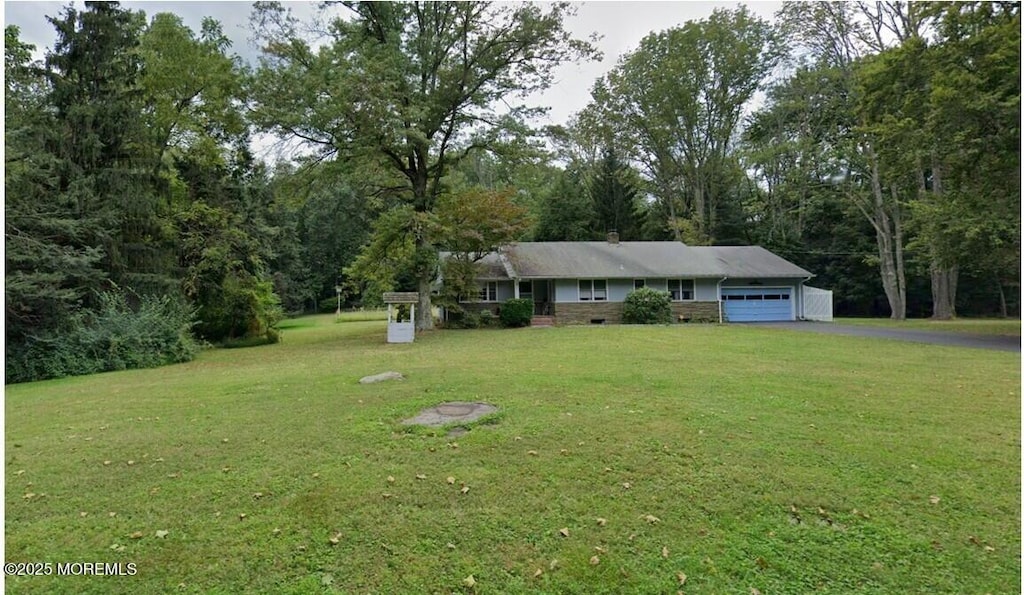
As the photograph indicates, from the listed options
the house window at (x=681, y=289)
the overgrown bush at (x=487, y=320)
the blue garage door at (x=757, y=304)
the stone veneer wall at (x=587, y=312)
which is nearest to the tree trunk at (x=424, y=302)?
the overgrown bush at (x=487, y=320)

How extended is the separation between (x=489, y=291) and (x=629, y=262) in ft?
23.5

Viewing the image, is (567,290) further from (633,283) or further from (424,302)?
(424,302)

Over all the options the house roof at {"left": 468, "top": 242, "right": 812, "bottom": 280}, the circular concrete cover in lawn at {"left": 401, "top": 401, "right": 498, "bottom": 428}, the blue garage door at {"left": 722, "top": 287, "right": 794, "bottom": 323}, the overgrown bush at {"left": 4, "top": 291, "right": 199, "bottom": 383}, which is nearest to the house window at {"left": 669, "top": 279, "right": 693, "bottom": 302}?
the house roof at {"left": 468, "top": 242, "right": 812, "bottom": 280}

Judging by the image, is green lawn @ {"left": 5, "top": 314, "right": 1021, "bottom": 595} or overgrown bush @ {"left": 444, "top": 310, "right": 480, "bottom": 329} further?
overgrown bush @ {"left": 444, "top": 310, "right": 480, "bottom": 329}

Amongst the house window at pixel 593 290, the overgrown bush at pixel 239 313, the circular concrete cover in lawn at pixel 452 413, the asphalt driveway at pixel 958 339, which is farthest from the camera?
the house window at pixel 593 290

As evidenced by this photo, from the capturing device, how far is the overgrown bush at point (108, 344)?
1205 centimetres

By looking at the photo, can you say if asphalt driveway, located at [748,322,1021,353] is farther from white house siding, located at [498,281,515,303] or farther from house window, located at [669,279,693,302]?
white house siding, located at [498,281,515,303]

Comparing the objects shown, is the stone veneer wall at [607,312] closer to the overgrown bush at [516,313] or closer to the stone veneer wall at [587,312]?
the stone veneer wall at [587,312]

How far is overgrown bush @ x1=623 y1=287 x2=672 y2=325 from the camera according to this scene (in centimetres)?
2270

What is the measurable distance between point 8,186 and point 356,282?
1307cm

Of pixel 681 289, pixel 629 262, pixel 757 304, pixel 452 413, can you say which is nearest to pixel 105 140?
pixel 452 413

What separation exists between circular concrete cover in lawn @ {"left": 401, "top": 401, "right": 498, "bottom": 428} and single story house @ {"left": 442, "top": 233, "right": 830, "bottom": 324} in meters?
16.3

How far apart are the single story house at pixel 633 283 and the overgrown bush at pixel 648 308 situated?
83 centimetres

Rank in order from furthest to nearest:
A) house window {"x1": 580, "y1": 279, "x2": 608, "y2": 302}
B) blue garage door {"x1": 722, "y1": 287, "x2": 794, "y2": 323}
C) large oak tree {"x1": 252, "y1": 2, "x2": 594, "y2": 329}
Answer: blue garage door {"x1": 722, "y1": 287, "x2": 794, "y2": 323}, house window {"x1": 580, "y1": 279, "x2": 608, "y2": 302}, large oak tree {"x1": 252, "y1": 2, "x2": 594, "y2": 329}
